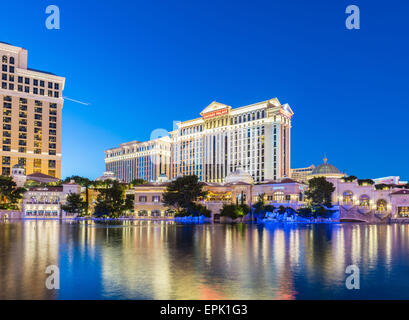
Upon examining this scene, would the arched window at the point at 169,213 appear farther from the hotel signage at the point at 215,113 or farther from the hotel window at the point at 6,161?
the hotel signage at the point at 215,113

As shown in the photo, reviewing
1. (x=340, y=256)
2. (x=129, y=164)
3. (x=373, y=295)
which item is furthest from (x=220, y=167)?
(x=373, y=295)

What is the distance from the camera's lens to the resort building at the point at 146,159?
174875 mm

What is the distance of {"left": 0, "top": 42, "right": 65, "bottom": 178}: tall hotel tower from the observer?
4870 inches

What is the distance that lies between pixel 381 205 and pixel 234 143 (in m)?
70.8

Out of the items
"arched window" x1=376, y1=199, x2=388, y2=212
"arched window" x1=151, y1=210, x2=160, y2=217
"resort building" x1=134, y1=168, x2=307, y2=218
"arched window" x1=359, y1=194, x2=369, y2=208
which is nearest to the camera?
"resort building" x1=134, y1=168, x2=307, y2=218

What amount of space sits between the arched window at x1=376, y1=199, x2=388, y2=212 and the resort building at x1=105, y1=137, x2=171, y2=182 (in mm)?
106793

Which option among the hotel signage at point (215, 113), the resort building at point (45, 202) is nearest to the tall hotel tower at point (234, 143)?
the hotel signage at point (215, 113)

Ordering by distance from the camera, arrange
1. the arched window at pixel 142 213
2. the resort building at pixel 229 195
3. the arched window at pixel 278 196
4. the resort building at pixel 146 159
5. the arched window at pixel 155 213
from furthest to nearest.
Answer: the resort building at pixel 146 159, the arched window at pixel 142 213, the arched window at pixel 155 213, the arched window at pixel 278 196, the resort building at pixel 229 195

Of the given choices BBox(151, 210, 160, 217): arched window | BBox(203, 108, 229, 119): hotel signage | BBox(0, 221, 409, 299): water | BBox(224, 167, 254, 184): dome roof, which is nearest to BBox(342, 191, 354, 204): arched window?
BBox(224, 167, 254, 184): dome roof

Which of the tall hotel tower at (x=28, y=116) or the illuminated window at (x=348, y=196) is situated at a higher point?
the tall hotel tower at (x=28, y=116)

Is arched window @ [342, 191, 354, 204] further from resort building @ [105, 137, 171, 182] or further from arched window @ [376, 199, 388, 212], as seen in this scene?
resort building @ [105, 137, 171, 182]

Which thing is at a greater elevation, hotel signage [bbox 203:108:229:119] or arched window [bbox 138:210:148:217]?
hotel signage [bbox 203:108:229:119]

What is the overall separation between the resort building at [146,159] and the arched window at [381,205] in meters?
107

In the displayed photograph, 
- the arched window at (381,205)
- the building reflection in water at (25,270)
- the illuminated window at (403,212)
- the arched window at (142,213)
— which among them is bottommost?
the arched window at (142,213)
